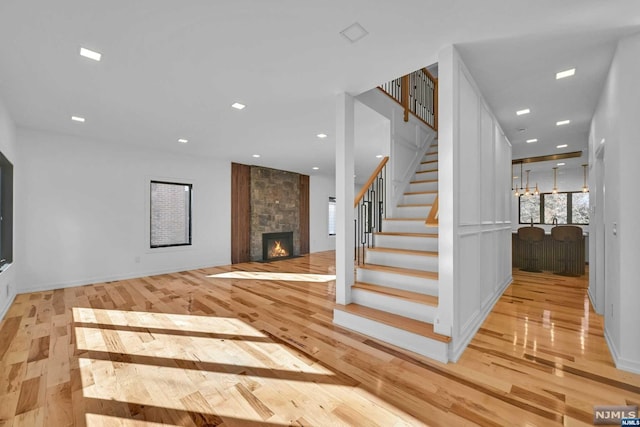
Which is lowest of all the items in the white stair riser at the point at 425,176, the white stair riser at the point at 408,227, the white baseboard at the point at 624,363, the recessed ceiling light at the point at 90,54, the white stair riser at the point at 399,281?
the white baseboard at the point at 624,363

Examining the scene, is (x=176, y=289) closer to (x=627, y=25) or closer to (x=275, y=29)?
(x=275, y=29)

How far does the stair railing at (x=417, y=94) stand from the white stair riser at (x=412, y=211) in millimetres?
1569

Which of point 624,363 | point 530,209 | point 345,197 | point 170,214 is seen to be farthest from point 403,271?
point 530,209

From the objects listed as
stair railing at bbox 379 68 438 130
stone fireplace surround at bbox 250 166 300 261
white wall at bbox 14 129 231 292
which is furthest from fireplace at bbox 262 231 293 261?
stair railing at bbox 379 68 438 130

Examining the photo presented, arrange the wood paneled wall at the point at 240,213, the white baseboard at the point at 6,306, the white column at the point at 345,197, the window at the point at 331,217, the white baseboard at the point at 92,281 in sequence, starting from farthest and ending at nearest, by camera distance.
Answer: the window at the point at 331,217 → the wood paneled wall at the point at 240,213 → the white baseboard at the point at 92,281 → the white baseboard at the point at 6,306 → the white column at the point at 345,197

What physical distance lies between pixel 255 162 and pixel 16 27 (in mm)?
5287

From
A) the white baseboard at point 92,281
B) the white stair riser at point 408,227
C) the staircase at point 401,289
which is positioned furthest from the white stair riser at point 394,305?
the white baseboard at point 92,281

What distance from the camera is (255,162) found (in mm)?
7320

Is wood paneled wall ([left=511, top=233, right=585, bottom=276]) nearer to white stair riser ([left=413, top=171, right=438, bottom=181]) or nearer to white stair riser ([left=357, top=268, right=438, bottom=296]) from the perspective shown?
white stair riser ([left=413, top=171, right=438, bottom=181])

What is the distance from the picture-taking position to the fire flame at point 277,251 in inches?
317

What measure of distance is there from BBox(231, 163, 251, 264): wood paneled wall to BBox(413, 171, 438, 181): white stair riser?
4.62 metres

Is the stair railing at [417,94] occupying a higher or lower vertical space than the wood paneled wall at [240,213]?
higher

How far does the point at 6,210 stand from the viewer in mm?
3902

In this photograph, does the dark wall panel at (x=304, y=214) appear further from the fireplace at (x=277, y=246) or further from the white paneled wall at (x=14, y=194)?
the white paneled wall at (x=14, y=194)
